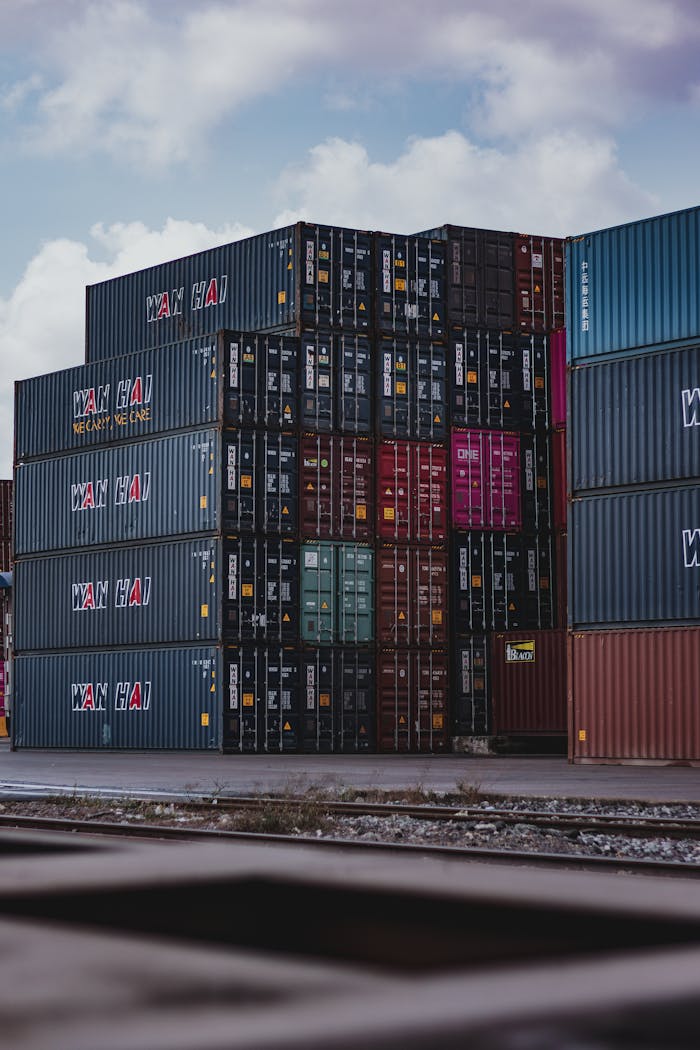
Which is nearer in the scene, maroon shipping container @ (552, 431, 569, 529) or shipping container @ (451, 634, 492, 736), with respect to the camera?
shipping container @ (451, 634, 492, 736)

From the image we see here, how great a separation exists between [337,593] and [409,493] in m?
3.09

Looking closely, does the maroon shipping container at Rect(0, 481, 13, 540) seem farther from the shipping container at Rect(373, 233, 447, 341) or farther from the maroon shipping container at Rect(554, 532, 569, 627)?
the maroon shipping container at Rect(554, 532, 569, 627)

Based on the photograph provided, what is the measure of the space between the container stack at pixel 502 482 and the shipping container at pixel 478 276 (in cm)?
3

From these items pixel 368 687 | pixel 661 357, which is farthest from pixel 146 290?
pixel 661 357

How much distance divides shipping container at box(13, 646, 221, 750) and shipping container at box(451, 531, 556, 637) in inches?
259

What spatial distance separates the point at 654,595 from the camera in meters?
25.0

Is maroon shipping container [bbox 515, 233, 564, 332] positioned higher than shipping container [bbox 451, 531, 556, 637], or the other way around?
maroon shipping container [bbox 515, 233, 564, 332]

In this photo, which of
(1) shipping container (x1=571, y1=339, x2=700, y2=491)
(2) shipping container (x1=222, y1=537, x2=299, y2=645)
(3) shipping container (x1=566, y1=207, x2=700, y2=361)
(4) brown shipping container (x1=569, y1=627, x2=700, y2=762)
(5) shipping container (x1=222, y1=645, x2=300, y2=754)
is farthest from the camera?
(2) shipping container (x1=222, y1=537, x2=299, y2=645)

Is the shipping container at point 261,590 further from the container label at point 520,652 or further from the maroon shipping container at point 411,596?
the container label at point 520,652

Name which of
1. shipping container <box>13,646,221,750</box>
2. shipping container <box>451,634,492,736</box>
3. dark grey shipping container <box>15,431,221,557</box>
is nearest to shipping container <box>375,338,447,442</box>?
dark grey shipping container <box>15,431,221,557</box>

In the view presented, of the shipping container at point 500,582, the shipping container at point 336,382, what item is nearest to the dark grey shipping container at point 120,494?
the shipping container at point 336,382

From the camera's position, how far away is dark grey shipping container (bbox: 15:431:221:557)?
111 feet

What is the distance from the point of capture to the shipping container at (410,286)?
35.7m

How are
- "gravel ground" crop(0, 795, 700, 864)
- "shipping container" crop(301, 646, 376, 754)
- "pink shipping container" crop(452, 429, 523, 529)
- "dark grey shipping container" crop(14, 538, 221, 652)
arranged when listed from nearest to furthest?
"gravel ground" crop(0, 795, 700, 864), "dark grey shipping container" crop(14, 538, 221, 652), "shipping container" crop(301, 646, 376, 754), "pink shipping container" crop(452, 429, 523, 529)
